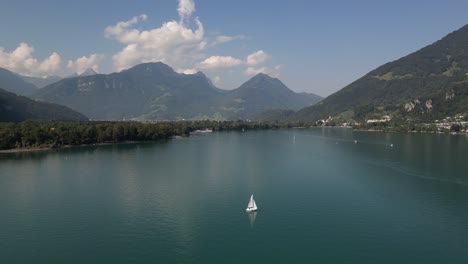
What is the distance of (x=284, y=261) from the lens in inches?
1086

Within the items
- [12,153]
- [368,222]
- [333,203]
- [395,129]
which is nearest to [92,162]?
[12,153]

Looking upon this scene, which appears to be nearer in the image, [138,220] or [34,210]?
[138,220]

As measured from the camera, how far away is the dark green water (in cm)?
2930

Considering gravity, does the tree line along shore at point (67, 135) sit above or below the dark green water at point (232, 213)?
above

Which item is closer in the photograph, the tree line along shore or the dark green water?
the dark green water

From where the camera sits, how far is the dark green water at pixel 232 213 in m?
29.3

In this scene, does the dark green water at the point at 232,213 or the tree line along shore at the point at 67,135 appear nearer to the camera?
the dark green water at the point at 232,213

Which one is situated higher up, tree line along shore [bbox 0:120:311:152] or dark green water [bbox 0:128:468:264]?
tree line along shore [bbox 0:120:311:152]

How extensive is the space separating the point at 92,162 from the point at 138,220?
42.9 m

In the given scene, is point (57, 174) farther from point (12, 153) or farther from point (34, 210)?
point (12, 153)

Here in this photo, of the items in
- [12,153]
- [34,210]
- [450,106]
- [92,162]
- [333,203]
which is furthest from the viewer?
[450,106]

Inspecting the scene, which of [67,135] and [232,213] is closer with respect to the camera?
[232,213]

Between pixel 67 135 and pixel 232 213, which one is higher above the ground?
pixel 67 135

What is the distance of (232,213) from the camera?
127 ft
